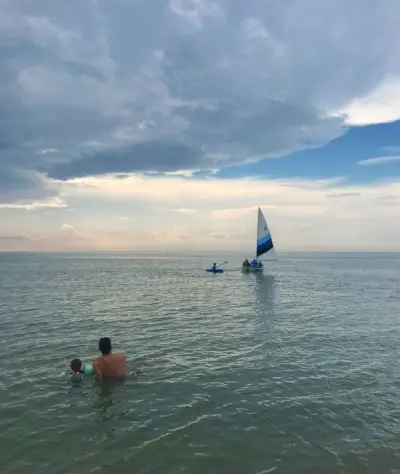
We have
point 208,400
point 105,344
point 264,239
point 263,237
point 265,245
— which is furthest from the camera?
point 265,245

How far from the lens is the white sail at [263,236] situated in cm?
8688

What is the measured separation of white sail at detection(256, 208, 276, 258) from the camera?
86.9m

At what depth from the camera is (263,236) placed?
286 ft

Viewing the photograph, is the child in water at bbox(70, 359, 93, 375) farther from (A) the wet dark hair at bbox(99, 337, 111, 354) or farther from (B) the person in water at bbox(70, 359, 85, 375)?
(A) the wet dark hair at bbox(99, 337, 111, 354)

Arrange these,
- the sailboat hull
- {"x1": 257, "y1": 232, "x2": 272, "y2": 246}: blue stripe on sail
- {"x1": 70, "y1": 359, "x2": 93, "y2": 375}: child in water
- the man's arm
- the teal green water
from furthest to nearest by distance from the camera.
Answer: the sailboat hull, {"x1": 257, "y1": 232, "x2": 272, "y2": 246}: blue stripe on sail, {"x1": 70, "y1": 359, "x2": 93, "y2": 375}: child in water, the man's arm, the teal green water

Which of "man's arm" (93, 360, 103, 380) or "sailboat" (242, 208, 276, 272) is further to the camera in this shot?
"sailboat" (242, 208, 276, 272)

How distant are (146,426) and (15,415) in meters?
4.69

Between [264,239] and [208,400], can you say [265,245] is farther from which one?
[208,400]

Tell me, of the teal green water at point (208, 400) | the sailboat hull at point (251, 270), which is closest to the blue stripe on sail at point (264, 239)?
the sailboat hull at point (251, 270)

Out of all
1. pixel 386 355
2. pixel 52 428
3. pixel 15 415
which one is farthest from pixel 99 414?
pixel 386 355

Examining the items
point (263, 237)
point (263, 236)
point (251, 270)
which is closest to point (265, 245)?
point (263, 237)

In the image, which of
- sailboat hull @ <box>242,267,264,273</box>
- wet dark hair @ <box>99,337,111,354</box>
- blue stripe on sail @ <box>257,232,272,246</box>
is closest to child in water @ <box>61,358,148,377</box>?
wet dark hair @ <box>99,337,111,354</box>

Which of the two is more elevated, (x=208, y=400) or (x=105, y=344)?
(x=105, y=344)

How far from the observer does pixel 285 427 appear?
43.8ft
